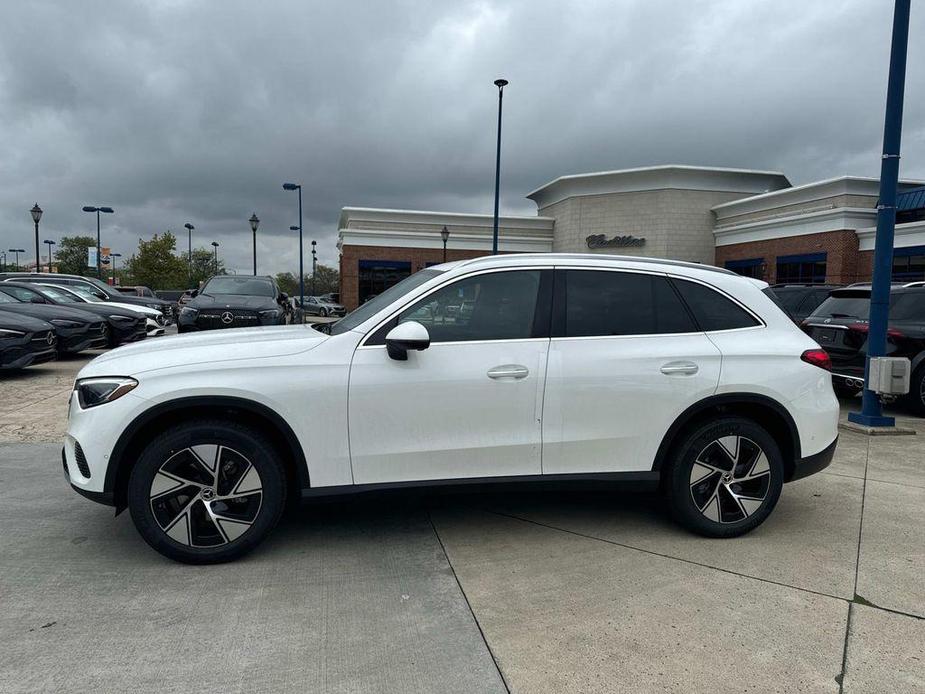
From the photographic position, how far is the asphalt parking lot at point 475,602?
2688mm

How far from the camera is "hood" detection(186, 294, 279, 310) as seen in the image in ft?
38.8

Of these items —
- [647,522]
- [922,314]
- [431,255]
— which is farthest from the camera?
[431,255]

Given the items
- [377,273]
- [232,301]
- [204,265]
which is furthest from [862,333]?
[204,265]

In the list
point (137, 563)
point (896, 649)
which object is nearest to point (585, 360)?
point (896, 649)

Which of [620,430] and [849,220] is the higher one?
[849,220]

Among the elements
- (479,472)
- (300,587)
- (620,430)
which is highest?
(620,430)

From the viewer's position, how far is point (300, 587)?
3.39m

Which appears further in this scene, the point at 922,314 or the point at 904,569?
the point at 922,314

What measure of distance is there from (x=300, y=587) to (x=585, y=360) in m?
2.01

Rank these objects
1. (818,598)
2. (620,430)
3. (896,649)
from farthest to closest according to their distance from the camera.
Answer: (620,430)
(818,598)
(896,649)

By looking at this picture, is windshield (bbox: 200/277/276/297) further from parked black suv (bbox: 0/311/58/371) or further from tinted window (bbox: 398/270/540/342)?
tinted window (bbox: 398/270/540/342)

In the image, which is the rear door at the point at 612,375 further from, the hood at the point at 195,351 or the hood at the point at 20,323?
the hood at the point at 20,323

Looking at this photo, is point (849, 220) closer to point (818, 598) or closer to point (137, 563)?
point (818, 598)

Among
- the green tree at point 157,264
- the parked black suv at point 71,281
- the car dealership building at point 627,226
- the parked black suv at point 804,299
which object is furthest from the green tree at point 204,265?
the parked black suv at point 804,299
